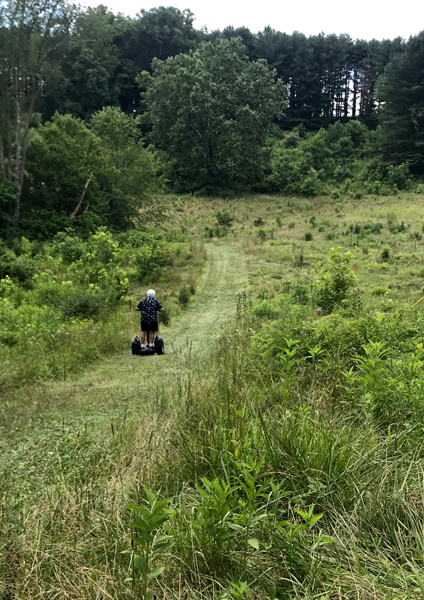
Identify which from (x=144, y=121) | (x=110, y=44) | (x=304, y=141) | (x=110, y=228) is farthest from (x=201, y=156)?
(x=110, y=44)

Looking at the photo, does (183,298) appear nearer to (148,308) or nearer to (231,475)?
(148,308)

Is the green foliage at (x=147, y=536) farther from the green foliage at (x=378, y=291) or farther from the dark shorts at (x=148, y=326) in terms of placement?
the green foliage at (x=378, y=291)

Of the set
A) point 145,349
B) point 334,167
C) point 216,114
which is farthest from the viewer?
point 334,167

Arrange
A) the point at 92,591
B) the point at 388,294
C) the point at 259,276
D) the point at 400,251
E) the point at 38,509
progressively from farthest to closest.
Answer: the point at 400,251
the point at 259,276
the point at 388,294
the point at 38,509
the point at 92,591

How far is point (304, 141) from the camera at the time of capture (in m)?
47.6

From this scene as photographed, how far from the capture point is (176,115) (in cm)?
4091

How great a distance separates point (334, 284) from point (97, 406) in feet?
16.7

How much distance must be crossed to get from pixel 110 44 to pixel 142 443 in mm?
64702

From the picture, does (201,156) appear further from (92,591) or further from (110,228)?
(92,591)

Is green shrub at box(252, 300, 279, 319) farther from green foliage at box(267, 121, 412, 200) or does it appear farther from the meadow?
green foliage at box(267, 121, 412, 200)

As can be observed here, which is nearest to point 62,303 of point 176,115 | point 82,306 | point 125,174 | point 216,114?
point 82,306

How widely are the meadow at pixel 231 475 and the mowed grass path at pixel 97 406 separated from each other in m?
0.03

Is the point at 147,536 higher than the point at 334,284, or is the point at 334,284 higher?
the point at 334,284

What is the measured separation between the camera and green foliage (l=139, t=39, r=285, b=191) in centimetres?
3784
